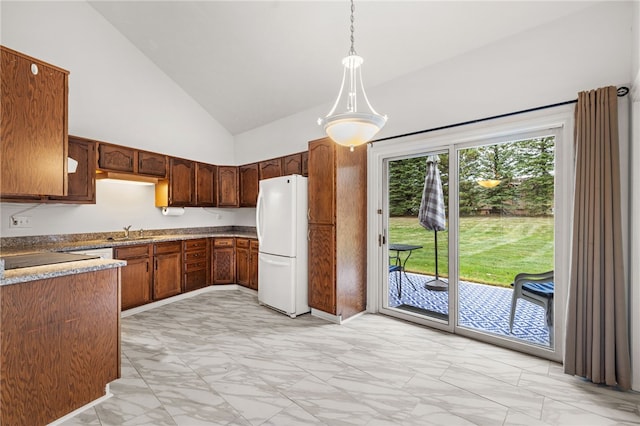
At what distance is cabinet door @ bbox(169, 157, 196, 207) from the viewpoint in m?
4.49

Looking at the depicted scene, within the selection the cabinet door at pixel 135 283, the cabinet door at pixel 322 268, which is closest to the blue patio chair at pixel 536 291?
the cabinet door at pixel 322 268

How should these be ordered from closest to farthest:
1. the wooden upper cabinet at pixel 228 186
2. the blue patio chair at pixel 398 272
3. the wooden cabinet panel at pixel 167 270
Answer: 1. the blue patio chair at pixel 398 272
2. the wooden cabinet panel at pixel 167 270
3. the wooden upper cabinet at pixel 228 186

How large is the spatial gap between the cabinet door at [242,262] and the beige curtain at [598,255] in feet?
13.1

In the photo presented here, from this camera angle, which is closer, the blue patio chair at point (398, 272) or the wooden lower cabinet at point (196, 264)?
the blue patio chair at point (398, 272)

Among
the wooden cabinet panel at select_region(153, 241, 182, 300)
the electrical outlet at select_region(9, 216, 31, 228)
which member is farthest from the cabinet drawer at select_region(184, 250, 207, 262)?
the electrical outlet at select_region(9, 216, 31, 228)

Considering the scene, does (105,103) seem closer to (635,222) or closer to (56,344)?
(56,344)

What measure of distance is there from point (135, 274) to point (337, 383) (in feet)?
9.76

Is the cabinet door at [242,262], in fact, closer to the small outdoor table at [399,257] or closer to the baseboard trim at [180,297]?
the baseboard trim at [180,297]

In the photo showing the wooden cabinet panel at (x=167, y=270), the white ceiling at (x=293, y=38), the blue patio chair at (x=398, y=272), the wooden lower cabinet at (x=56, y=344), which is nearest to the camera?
the wooden lower cabinet at (x=56, y=344)

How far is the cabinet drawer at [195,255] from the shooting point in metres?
4.48

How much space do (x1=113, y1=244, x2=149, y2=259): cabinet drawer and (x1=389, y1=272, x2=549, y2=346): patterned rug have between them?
3311 mm

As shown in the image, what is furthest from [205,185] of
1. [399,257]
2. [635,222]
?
[635,222]

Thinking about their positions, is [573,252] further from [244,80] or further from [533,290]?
[244,80]

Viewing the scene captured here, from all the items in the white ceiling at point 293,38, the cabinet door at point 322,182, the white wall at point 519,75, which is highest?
the white ceiling at point 293,38
